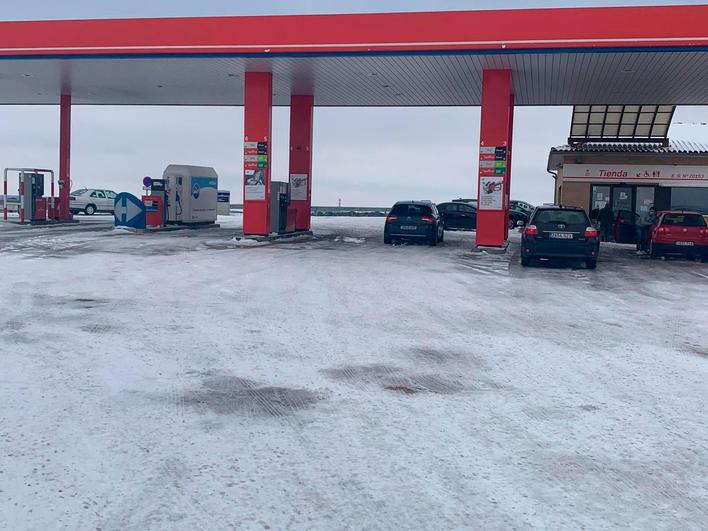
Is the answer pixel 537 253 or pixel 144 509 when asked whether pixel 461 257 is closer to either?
pixel 537 253

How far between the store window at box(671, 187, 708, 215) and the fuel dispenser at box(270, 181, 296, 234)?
1750cm

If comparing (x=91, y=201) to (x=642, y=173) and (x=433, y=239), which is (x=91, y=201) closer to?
(x=433, y=239)

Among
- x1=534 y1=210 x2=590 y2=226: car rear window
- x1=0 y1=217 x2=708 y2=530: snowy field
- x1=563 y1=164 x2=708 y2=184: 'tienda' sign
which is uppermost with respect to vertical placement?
x1=563 y1=164 x2=708 y2=184: 'tienda' sign

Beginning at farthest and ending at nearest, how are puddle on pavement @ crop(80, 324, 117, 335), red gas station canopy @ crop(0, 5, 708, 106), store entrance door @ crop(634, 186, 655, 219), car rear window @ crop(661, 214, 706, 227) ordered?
store entrance door @ crop(634, 186, 655, 219), car rear window @ crop(661, 214, 706, 227), red gas station canopy @ crop(0, 5, 708, 106), puddle on pavement @ crop(80, 324, 117, 335)

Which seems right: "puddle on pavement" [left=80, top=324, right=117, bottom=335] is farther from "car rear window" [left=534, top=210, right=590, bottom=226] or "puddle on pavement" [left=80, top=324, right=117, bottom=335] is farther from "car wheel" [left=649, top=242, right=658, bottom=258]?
"car wheel" [left=649, top=242, right=658, bottom=258]

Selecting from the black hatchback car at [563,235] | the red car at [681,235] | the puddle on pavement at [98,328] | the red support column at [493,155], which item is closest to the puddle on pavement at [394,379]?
the puddle on pavement at [98,328]

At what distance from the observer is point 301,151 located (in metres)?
28.1

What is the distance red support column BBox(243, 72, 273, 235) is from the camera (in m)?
22.7

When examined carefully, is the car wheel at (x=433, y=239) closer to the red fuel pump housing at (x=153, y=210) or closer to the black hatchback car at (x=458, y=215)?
the red fuel pump housing at (x=153, y=210)

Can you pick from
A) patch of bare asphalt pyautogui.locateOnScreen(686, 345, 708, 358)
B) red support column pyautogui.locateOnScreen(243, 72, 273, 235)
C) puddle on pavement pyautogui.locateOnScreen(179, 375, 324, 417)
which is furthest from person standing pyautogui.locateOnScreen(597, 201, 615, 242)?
puddle on pavement pyautogui.locateOnScreen(179, 375, 324, 417)

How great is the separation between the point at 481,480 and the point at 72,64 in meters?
22.5

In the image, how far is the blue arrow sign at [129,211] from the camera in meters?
27.2

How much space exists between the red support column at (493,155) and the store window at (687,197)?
15.2 metres

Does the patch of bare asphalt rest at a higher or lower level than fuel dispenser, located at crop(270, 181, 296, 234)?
lower
